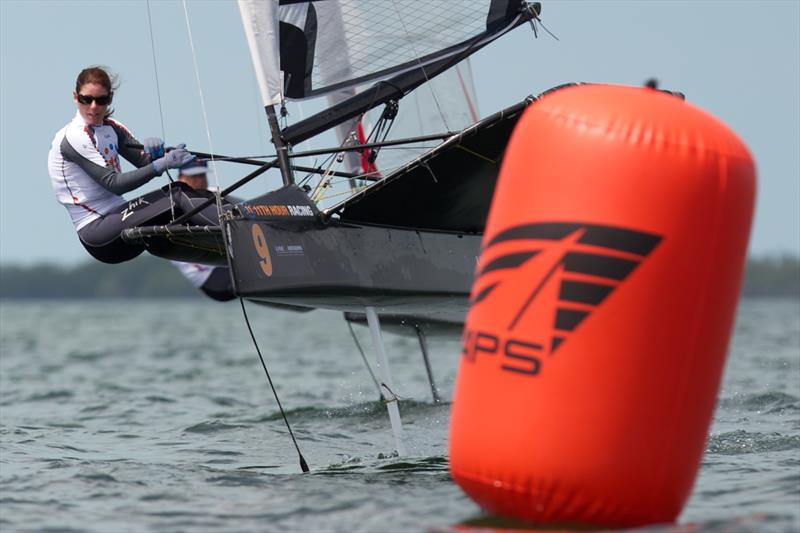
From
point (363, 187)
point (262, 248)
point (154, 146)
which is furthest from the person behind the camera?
point (363, 187)

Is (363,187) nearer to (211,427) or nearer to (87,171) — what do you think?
(87,171)

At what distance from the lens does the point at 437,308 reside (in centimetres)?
718

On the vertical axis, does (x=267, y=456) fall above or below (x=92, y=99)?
below

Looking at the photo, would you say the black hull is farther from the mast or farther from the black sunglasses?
the black sunglasses

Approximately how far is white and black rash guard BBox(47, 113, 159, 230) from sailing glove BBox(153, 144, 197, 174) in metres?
0.18

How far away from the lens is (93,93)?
20.4ft

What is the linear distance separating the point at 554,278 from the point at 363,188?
2.44 meters

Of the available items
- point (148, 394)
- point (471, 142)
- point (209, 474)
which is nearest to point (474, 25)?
point (471, 142)

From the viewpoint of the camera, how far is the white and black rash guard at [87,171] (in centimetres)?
618

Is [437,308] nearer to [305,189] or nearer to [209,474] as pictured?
[305,189]

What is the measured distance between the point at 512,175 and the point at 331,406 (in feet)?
19.5

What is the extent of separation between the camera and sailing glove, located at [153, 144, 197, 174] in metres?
5.89

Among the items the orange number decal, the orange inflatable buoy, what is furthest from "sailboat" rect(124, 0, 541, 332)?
the orange inflatable buoy

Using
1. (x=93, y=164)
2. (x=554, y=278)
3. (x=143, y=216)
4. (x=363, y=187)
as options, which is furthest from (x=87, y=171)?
(x=554, y=278)
